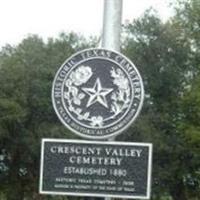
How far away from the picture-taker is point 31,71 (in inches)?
1839

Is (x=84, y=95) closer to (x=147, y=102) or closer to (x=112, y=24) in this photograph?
(x=112, y=24)

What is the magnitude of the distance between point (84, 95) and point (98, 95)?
0.16 meters

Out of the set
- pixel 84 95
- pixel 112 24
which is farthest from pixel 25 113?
pixel 84 95

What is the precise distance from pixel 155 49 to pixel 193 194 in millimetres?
7843

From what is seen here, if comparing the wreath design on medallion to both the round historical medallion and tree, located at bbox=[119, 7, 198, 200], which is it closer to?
the round historical medallion

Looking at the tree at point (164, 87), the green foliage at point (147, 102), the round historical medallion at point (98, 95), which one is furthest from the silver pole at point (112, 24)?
the tree at point (164, 87)

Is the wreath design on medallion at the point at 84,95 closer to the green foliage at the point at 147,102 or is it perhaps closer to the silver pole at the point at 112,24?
the silver pole at the point at 112,24

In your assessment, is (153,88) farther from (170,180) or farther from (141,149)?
(141,149)

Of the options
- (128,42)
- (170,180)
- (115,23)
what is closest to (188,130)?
(170,180)

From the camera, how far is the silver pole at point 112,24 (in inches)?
415

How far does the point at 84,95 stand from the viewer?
9.99 m

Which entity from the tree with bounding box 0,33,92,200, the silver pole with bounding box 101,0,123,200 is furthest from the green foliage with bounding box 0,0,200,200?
the silver pole with bounding box 101,0,123,200

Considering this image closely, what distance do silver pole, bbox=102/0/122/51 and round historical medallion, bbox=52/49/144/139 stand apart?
0.52m

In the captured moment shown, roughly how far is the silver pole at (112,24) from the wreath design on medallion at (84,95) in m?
0.59
